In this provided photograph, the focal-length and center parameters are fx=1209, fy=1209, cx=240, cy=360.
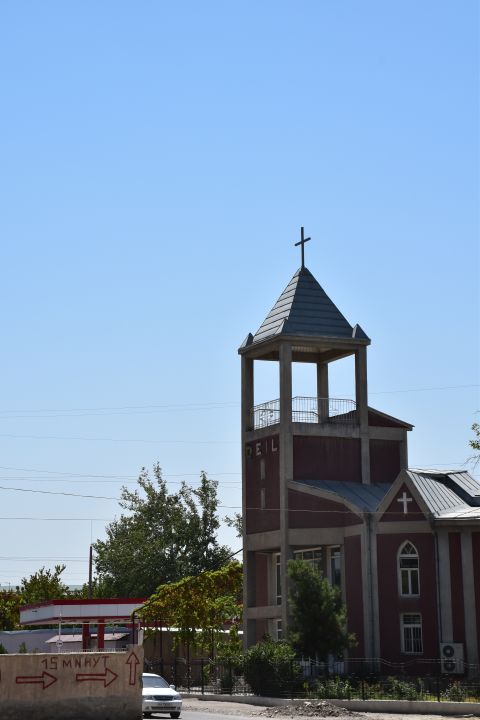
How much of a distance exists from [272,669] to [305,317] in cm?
1725

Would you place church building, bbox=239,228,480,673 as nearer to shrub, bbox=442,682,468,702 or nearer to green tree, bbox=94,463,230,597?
shrub, bbox=442,682,468,702

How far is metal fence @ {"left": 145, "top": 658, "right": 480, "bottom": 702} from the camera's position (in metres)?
41.8

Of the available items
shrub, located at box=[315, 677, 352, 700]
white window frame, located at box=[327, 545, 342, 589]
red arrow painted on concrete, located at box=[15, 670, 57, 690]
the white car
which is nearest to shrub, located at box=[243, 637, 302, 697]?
shrub, located at box=[315, 677, 352, 700]

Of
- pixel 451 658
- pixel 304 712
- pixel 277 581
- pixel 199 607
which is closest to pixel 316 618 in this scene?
pixel 451 658

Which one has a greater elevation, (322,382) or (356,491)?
(322,382)

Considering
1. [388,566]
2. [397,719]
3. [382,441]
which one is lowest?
[397,719]

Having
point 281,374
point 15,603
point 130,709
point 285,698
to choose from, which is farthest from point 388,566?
point 15,603

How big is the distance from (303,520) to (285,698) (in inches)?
403

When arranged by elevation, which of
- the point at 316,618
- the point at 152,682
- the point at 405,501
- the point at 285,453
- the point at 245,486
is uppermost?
the point at 285,453

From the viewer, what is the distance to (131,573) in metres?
93.8

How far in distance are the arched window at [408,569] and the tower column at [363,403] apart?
25.3 feet

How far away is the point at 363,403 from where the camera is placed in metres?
57.7

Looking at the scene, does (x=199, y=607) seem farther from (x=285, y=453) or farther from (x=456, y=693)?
(x=456, y=693)

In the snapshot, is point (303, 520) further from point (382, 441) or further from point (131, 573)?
point (131, 573)
